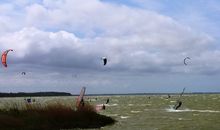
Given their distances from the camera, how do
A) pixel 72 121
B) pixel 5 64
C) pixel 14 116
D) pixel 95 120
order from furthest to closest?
pixel 95 120
pixel 72 121
pixel 14 116
pixel 5 64

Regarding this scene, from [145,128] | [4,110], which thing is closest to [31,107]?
[4,110]

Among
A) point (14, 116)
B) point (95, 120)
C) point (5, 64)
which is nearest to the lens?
point (5, 64)

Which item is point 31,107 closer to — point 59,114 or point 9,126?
point 59,114

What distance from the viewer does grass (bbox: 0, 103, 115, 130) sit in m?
40.3

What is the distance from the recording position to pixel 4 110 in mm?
43719

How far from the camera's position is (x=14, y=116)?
42.3 m

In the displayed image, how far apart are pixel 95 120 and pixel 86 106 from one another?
5.98 feet

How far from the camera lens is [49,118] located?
4334 cm

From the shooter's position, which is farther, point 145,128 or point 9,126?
point 145,128

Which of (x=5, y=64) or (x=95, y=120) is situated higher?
(x=5, y=64)

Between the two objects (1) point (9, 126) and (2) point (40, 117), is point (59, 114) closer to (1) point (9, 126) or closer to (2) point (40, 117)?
(2) point (40, 117)

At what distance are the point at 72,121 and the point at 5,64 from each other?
9.44 m

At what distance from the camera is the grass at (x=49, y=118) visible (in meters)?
40.3

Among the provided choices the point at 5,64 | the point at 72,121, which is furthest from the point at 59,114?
the point at 5,64
